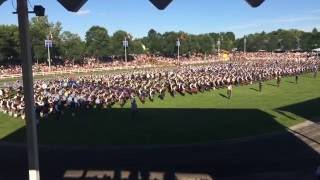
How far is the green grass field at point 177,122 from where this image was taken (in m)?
24.9

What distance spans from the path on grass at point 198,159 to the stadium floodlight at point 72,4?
435 inches

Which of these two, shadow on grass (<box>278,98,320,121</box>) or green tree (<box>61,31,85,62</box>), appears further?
green tree (<box>61,31,85,62</box>)

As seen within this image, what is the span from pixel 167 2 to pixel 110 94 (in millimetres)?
30794

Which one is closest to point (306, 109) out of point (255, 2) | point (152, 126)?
point (152, 126)

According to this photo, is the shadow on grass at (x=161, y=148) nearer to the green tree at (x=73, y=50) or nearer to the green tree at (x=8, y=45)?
the green tree at (x=8, y=45)

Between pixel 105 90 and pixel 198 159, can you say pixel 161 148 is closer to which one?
pixel 198 159

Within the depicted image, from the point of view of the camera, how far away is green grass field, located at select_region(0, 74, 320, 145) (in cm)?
2491

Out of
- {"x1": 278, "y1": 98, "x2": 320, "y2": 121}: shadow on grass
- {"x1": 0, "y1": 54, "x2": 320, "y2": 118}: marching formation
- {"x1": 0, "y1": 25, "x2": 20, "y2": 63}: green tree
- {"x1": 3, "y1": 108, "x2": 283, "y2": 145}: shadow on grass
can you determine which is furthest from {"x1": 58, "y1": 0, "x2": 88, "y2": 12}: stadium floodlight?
{"x1": 0, "y1": 25, "x2": 20, "y2": 63}: green tree

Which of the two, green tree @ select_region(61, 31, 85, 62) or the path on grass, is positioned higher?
green tree @ select_region(61, 31, 85, 62)

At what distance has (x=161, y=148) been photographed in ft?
73.5

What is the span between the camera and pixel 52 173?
18.1 meters

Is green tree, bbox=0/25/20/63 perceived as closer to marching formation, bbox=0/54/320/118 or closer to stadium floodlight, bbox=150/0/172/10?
marching formation, bbox=0/54/320/118

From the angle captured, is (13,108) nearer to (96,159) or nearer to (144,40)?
(96,159)

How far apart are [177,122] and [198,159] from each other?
30.7 ft
